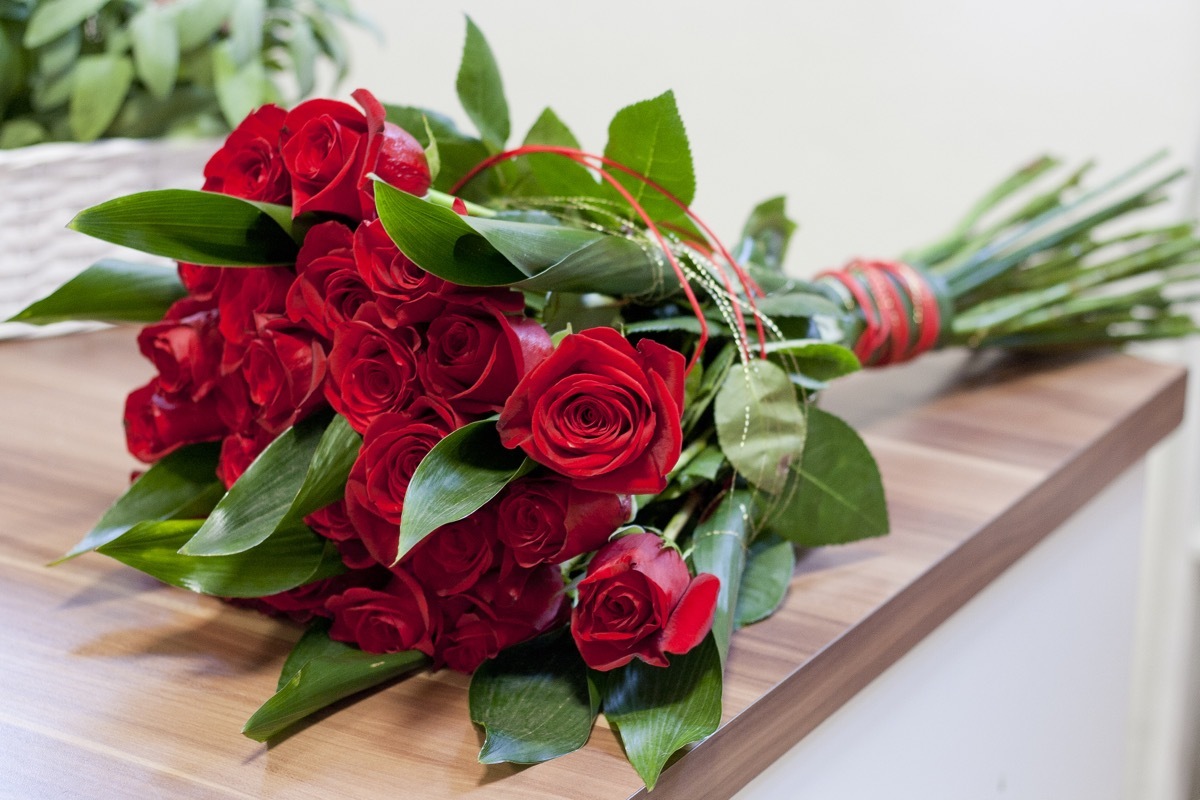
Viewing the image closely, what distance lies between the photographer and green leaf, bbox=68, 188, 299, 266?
0.42 m

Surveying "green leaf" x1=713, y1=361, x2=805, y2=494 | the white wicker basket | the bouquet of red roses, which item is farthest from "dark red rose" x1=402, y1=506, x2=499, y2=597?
the white wicker basket

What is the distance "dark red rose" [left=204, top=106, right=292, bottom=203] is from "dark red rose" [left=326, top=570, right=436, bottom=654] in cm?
16

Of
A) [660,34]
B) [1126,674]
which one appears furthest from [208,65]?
[1126,674]

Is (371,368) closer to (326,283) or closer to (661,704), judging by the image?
(326,283)

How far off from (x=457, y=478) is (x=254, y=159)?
168 millimetres

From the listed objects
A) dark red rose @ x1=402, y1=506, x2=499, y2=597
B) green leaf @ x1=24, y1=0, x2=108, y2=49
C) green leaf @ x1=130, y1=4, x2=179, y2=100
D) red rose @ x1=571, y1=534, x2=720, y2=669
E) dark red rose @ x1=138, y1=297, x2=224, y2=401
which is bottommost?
red rose @ x1=571, y1=534, x2=720, y2=669

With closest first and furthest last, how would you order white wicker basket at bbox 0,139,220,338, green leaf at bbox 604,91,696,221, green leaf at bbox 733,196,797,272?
green leaf at bbox 604,91,696,221 → green leaf at bbox 733,196,797,272 → white wicker basket at bbox 0,139,220,338

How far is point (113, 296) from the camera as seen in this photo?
1.69ft

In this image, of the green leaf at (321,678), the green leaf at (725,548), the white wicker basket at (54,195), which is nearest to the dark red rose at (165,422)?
the green leaf at (321,678)

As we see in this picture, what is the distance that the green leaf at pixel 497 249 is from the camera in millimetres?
384

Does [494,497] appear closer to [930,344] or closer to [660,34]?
[930,344]

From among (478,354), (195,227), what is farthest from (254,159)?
(478,354)

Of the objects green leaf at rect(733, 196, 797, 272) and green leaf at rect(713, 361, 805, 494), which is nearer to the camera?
green leaf at rect(713, 361, 805, 494)

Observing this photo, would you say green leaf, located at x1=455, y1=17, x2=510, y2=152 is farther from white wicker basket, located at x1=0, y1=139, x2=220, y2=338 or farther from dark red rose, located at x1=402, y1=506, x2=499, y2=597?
white wicker basket, located at x1=0, y1=139, x2=220, y2=338
